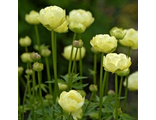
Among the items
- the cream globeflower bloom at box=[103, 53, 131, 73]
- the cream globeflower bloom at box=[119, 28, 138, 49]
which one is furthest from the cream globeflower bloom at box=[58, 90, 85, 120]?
the cream globeflower bloom at box=[119, 28, 138, 49]

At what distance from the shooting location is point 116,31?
0.68 m

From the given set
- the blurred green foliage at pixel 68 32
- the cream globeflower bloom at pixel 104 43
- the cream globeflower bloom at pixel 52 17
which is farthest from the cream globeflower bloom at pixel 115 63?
the blurred green foliage at pixel 68 32

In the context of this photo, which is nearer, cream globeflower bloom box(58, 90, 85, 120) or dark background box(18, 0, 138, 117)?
cream globeflower bloom box(58, 90, 85, 120)

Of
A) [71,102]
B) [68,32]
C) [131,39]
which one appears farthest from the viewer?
[68,32]

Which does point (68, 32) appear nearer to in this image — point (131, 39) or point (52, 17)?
point (131, 39)

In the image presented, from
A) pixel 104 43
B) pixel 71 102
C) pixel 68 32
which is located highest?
pixel 68 32

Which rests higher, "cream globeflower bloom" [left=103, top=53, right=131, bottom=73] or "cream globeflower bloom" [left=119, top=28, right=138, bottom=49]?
"cream globeflower bloom" [left=119, top=28, right=138, bottom=49]

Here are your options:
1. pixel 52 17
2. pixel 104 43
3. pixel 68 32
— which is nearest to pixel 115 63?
pixel 104 43

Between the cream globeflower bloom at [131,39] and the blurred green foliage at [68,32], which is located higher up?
the blurred green foliage at [68,32]

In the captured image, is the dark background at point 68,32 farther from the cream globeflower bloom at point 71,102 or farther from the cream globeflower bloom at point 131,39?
the cream globeflower bloom at point 71,102

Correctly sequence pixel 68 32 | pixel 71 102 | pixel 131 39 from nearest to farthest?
pixel 71 102
pixel 131 39
pixel 68 32

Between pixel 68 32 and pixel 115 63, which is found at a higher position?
pixel 68 32

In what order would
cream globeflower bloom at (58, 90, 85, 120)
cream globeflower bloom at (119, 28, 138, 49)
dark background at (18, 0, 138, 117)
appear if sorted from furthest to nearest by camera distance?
dark background at (18, 0, 138, 117)
cream globeflower bloom at (119, 28, 138, 49)
cream globeflower bloom at (58, 90, 85, 120)

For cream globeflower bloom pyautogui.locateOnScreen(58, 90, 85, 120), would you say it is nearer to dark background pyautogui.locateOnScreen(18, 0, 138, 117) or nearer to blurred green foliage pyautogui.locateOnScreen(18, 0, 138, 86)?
dark background pyautogui.locateOnScreen(18, 0, 138, 117)
